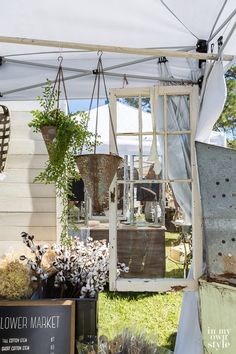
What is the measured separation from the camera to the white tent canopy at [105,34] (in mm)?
1608

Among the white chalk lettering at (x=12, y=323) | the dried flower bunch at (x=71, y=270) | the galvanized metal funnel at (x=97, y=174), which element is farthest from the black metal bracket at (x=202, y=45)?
the white chalk lettering at (x=12, y=323)

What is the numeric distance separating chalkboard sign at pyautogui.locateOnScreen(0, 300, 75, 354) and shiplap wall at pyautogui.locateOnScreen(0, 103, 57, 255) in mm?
1111

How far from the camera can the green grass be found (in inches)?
105

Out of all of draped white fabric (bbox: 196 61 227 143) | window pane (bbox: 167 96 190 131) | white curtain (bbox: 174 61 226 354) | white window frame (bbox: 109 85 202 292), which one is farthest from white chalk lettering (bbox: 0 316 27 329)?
window pane (bbox: 167 96 190 131)

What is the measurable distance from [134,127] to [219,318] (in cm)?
233

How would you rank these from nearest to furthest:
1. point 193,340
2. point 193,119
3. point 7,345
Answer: point 7,345, point 193,119, point 193,340

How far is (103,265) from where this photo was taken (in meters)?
1.69

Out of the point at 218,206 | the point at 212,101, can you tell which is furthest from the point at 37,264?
the point at 212,101

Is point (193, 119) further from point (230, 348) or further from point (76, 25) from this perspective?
point (230, 348)

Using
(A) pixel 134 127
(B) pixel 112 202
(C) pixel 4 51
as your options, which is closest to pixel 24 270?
(B) pixel 112 202

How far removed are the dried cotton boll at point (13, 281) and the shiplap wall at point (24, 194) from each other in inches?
42.1

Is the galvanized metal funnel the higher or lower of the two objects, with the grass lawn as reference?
higher

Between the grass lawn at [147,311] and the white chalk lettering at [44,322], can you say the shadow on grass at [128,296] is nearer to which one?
the grass lawn at [147,311]

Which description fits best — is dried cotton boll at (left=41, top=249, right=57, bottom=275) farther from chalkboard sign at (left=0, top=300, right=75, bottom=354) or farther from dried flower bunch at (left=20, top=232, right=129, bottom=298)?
chalkboard sign at (left=0, top=300, right=75, bottom=354)
